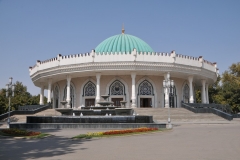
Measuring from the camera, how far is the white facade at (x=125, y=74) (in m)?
28.9

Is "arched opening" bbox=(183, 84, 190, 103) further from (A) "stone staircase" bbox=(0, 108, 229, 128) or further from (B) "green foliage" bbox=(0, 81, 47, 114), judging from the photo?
(B) "green foliage" bbox=(0, 81, 47, 114)

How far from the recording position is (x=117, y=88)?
3195 cm

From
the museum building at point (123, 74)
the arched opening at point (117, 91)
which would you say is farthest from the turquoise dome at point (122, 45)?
the arched opening at point (117, 91)

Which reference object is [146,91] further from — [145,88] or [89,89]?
[89,89]

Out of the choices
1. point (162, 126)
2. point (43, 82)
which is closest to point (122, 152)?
point (162, 126)

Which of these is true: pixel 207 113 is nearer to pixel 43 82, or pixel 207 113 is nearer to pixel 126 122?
pixel 126 122

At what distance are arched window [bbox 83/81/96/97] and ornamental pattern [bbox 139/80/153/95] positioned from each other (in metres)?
6.02

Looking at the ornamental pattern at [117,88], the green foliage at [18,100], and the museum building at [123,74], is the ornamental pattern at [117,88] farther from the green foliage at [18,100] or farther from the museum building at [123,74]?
the green foliage at [18,100]

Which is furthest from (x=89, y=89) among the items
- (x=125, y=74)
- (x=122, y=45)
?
(x=122, y=45)

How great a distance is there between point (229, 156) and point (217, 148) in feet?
4.23

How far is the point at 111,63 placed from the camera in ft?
94.2

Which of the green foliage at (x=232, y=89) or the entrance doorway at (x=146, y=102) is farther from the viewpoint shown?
the green foliage at (x=232, y=89)

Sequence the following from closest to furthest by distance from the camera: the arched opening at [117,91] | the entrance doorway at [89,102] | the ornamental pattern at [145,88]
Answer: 1. the arched opening at [117,91]
2. the ornamental pattern at [145,88]
3. the entrance doorway at [89,102]

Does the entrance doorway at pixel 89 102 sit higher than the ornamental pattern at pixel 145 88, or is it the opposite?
the ornamental pattern at pixel 145 88
